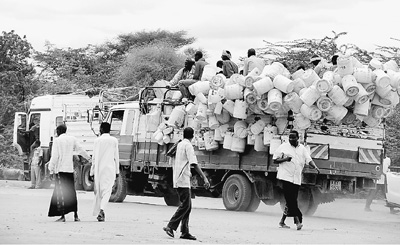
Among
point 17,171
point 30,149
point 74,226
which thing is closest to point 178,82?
point 74,226

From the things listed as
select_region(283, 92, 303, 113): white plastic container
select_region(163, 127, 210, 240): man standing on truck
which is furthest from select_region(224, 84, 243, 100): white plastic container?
select_region(163, 127, 210, 240): man standing on truck

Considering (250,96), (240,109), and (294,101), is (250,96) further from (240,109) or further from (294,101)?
(294,101)

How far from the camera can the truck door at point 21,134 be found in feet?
109

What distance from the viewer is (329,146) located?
1875cm

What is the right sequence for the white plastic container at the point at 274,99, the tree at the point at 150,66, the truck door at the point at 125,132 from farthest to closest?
the tree at the point at 150,66 → the truck door at the point at 125,132 → the white plastic container at the point at 274,99

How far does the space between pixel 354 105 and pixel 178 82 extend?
4.86 m

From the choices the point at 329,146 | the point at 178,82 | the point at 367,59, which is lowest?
the point at 329,146

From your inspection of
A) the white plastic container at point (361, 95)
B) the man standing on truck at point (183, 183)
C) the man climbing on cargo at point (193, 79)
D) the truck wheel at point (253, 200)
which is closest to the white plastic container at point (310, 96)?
the white plastic container at point (361, 95)

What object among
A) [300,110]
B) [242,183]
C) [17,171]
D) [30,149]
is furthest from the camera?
[17,171]

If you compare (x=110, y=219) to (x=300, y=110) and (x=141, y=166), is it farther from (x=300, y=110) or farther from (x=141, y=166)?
(x=141, y=166)

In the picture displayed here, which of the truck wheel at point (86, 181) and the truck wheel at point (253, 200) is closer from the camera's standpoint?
the truck wheel at point (253, 200)

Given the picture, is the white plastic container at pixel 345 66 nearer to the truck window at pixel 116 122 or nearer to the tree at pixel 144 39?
the truck window at pixel 116 122

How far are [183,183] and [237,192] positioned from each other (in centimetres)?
708

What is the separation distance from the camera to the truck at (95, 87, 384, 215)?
18.9 m
